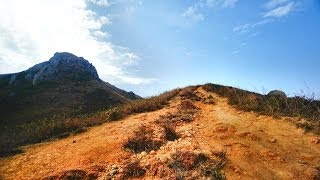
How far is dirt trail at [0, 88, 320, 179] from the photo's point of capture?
342 inches

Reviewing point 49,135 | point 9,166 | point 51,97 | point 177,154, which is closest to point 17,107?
point 51,97

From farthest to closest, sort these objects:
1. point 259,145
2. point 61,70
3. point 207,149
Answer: point 61,70 → point 259,145 → point 207,149

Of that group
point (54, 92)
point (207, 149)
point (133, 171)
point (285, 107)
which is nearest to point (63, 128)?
point (133, 171)

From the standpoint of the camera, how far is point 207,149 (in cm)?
962

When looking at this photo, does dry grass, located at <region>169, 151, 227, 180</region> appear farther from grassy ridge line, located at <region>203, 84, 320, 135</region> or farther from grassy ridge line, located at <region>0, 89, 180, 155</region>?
grassy ridge line, located at <region>0, 89, 180, 155</region>

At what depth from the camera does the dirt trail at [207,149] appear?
869 centimetres

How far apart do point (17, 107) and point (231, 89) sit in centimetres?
3907

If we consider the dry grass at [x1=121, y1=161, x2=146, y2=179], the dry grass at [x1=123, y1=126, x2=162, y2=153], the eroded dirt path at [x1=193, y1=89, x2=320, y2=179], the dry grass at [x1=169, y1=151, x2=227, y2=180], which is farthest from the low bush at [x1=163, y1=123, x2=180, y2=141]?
the dry grass at [x1=121, y1=161, x2=146, y2=179]

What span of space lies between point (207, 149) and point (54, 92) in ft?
160

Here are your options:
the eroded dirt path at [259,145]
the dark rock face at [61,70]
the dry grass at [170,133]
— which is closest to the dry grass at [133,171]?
the eroded dirt path at [259,145]

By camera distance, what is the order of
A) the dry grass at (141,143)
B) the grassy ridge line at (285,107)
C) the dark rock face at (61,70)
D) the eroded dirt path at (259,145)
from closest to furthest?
the eroded dirt path at (259,145) → the dry grass at (141,143) → the grassy ridge line at (285,107) → the dark rock face at (61,70)

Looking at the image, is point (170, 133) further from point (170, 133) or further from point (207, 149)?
point (207, 149)

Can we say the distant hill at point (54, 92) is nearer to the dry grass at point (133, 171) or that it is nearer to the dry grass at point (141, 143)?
the dry grass at point (141, 143)

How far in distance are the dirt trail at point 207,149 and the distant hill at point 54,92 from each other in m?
24.4
